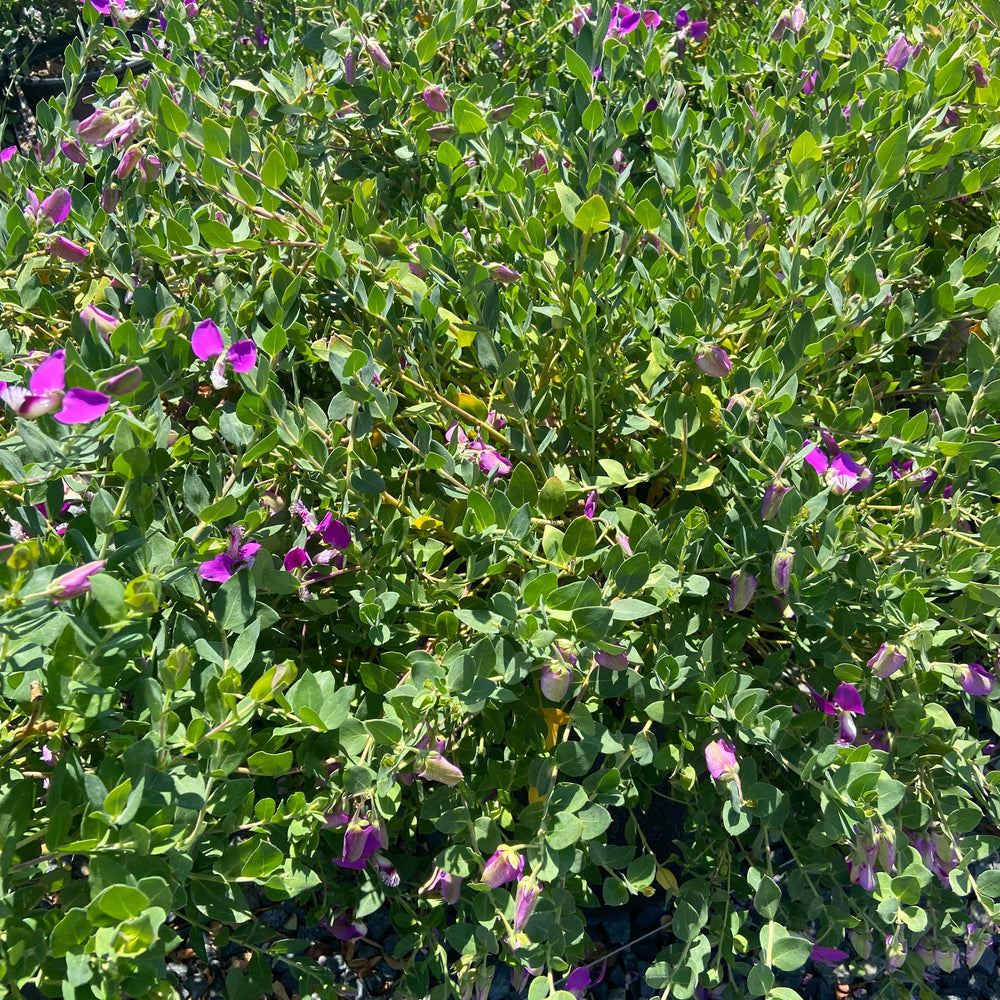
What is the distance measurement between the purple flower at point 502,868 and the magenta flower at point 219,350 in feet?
2.32

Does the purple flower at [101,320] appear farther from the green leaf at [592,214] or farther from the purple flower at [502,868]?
the purple flower at [502,868]

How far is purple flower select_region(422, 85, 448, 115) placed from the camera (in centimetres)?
151

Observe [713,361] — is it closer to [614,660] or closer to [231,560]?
[614,660]

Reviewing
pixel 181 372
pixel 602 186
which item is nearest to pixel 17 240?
pixel 181 372

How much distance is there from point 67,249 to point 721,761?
123cm

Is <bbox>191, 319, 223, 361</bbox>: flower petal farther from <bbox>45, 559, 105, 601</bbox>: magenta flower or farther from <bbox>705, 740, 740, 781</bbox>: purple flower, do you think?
<bbox>705, 740, 740, 781</bbox>: purple flower

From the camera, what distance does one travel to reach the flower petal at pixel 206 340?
1204mm

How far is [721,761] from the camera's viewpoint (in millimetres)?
1208

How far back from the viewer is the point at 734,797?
3.85 ft

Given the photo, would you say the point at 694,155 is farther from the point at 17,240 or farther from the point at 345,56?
the point at 17,240

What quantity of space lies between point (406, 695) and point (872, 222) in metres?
1.02

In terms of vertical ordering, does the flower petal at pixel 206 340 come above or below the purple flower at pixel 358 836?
above

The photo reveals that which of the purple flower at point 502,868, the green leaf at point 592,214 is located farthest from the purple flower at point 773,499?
the purple flower at point 502,868

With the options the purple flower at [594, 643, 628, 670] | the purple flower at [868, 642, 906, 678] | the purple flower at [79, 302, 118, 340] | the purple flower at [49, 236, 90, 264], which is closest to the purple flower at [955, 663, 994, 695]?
the purple flower at [868, 642, 906, 678]
